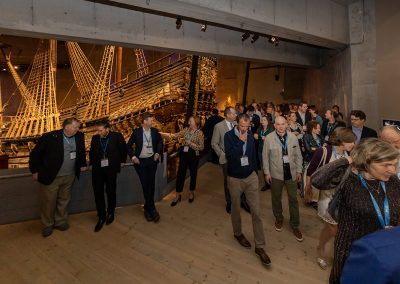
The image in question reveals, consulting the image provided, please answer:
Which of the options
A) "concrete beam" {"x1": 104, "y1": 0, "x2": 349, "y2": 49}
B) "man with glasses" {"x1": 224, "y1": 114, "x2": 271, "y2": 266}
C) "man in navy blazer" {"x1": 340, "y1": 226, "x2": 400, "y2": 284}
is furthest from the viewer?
"concrete beam" {"x1": 104, "y1": 0, "x2": 349, "y2": 49}

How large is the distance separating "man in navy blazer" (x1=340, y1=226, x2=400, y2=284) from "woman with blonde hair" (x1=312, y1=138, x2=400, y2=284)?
2.94 ft

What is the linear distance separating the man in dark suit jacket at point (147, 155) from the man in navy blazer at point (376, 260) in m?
3.31

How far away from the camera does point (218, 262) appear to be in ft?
9.27

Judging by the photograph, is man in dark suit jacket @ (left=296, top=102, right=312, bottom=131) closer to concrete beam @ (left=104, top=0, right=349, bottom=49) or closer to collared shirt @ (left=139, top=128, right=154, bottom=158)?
concrete beam @ (left=104, top=0, right=349, bottom=49)

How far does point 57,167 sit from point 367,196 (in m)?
3.25

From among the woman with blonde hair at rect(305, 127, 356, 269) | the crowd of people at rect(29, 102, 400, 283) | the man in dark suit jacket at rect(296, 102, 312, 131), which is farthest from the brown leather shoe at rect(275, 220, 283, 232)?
the man in dark suit jacket at rect(296, 102, 312, 131)

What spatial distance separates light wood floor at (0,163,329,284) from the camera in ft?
8.53

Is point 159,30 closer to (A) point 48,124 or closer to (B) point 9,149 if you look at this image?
(A) point 48,124

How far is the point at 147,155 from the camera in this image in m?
3.77

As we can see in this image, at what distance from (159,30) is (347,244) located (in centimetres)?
445

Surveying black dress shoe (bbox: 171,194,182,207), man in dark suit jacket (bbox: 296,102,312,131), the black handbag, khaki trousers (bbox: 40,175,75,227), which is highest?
man in dark suit jacket (bbox: 296,102,312,131)

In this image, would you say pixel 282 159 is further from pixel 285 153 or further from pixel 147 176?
pixel 147 176

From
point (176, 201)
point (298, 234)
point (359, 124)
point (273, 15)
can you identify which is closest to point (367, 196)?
point (298, 234)

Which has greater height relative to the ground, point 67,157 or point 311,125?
point 311,125
